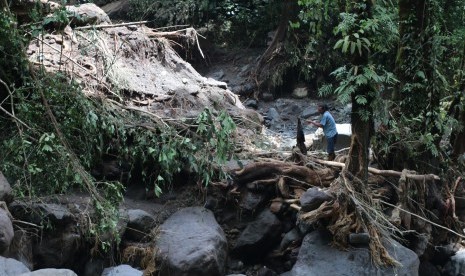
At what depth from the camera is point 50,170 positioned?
613 cm

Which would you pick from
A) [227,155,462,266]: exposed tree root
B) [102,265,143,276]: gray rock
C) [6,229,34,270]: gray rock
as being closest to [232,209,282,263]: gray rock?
[227,155,462,266]: exposed tree root

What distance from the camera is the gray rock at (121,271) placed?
6.34 meters

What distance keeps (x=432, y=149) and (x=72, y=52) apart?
537cm

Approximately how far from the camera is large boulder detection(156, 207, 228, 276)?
634 centimetres

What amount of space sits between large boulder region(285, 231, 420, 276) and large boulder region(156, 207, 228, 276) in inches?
36.0

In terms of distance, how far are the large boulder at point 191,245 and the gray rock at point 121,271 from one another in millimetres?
299

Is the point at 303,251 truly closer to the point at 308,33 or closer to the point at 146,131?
the point at 146,131

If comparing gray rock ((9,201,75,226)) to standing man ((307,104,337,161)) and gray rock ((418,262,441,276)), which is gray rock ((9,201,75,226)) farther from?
gray rock ((418,262,441,276))

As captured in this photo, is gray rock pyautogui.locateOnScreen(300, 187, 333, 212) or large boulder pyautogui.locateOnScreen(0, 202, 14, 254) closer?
→ large boulder pyautogui.locateOnScreen(0, 202, 14, 254)

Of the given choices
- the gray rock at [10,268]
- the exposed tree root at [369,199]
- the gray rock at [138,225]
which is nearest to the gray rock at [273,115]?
the exposed tree root at [369,199]

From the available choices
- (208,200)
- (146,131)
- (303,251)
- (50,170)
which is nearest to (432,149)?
(303,251)

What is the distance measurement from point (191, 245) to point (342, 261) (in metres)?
1.73

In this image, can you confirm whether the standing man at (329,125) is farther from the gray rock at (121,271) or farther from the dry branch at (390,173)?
the gray rock at (121,271)

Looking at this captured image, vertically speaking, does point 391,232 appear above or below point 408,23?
below
